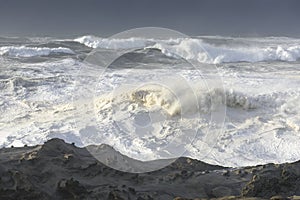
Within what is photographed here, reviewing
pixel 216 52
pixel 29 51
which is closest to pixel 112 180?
pixel 29 51

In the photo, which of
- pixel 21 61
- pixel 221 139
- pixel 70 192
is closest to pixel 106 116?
pixel 221 139

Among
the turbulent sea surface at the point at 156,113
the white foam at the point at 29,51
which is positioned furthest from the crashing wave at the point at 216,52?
the turbulent sea surface at the point at 156,113

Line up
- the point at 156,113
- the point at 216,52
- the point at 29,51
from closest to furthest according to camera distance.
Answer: the point at 156,113 → the point at 29,51 → the point at 216,52

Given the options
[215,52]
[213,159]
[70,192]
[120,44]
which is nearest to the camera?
[70,192]

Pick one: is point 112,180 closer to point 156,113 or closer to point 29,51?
point 156,113

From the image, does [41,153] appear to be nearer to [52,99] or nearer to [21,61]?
[52,99]

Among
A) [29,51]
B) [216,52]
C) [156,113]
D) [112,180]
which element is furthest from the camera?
[216,52]

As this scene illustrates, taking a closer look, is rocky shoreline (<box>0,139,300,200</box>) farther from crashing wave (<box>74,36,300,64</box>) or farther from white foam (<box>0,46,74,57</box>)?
white foam (<box>0,46,74,57</box>)

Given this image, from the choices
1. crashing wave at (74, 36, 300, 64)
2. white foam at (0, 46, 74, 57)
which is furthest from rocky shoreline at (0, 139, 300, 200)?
white foam at (0, 46, 74, 57)
